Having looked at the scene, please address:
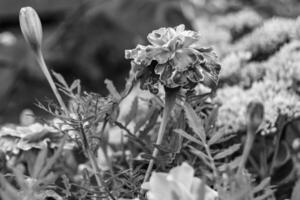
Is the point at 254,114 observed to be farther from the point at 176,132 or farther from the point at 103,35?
the point at 103,35

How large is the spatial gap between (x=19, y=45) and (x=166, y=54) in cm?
146

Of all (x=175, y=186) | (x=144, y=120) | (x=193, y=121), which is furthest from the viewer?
(x=144, y=120)

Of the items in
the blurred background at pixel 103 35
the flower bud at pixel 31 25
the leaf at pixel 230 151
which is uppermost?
the blurred background at pixel 103 35

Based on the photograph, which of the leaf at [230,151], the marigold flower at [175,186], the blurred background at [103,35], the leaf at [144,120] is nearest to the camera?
the marigold flower at [175,186]

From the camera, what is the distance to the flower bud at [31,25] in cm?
50

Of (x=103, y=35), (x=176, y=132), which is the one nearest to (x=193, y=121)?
(x=176, y=132)

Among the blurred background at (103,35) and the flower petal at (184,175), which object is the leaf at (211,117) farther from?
the blurred background at (103,35)

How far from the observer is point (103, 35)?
5.97 ft

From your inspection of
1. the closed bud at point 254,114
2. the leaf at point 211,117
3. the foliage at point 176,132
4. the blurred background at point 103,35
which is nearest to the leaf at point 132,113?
the foliage at point 176,132

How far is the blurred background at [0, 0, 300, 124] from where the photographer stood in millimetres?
1323

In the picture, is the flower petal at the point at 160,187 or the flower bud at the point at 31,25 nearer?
the flower petal at the point at 160,187

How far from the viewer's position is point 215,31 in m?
1.09

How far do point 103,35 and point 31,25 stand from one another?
1325 mm

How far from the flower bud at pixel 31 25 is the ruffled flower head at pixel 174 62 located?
8 cm
